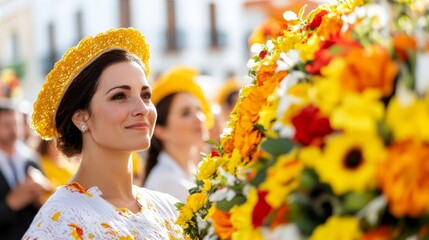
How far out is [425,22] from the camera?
87.2 inches

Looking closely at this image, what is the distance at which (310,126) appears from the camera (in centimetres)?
224

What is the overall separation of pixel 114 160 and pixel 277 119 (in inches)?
59.7

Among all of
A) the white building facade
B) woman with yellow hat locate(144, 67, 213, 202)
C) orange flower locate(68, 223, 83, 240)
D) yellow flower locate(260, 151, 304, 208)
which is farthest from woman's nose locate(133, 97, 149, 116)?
the white building facade

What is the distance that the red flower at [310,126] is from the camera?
87.3 inches

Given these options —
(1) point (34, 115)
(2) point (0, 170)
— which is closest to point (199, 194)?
(1) point (34, 115)

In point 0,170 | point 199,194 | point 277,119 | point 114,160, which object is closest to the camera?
point 277,119

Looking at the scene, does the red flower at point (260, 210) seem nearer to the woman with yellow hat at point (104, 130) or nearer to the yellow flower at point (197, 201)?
the yellow flower at point (197, 201)

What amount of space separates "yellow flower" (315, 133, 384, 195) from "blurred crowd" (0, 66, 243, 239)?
3426 mm

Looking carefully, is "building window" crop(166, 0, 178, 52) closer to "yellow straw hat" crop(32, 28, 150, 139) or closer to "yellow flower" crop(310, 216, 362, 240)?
"yellow straw hat" crop(32, 28, 150, 139)

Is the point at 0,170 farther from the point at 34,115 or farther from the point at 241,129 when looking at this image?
the point at 241,129

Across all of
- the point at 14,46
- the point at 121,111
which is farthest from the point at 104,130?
the point at 14,46

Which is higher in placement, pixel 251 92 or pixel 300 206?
pixel 251 92

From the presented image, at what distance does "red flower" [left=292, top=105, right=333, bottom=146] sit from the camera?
2.22 m

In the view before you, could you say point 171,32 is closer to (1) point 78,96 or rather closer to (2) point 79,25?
(2) point 79,25
